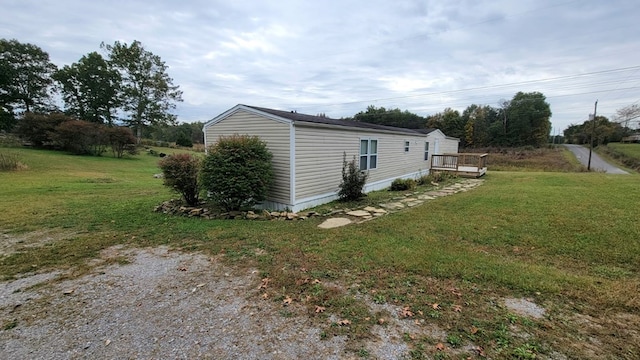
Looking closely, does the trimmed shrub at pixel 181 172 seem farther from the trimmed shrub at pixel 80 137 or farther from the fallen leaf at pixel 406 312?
the trimmed shrub at pixel 80 137

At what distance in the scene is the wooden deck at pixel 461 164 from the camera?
14352mm

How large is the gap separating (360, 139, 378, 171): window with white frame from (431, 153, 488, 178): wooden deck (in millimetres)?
7053

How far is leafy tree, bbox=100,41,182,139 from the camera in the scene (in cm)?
2819

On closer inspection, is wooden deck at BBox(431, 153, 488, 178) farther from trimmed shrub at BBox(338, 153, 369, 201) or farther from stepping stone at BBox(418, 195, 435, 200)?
trimmed shrub at BBox(338, 153, 369, 201)

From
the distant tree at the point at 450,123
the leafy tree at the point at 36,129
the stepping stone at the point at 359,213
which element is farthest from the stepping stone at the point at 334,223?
the distant tree at the point at 450,123

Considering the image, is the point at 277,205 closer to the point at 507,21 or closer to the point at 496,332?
the point at 496,332

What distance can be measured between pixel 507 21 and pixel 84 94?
38.1 m

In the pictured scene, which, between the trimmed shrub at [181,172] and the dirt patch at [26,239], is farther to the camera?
the trimmed shrub at [181,172]

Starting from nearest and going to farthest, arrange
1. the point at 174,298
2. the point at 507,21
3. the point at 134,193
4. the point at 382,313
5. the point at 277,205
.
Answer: the point at 382,313
the point at 174,298
the point at 277,205
the point at 134,193
the point at 507,21

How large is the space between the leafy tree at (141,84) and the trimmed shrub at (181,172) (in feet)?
88.9

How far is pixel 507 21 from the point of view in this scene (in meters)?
11.3

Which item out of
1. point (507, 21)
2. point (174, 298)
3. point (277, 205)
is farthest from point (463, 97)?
point (174, 298)

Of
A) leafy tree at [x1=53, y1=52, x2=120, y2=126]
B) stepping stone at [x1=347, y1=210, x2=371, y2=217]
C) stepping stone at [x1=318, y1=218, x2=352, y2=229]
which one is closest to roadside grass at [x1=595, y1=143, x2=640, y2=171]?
stepping stone at [x1=347, y1=210, x2=371, y2=217]

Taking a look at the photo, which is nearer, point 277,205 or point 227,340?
point 227,340
